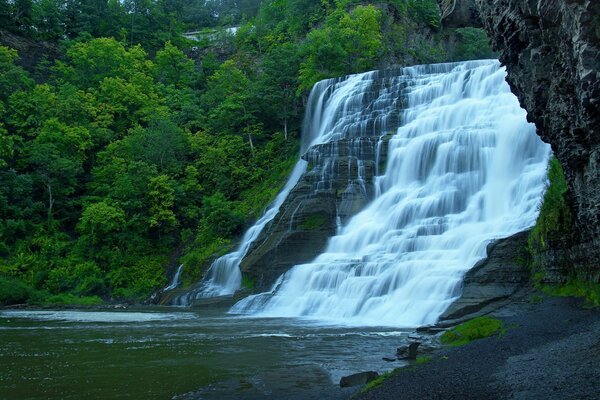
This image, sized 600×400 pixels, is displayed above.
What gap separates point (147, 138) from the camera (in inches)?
1682

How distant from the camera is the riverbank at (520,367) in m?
7.68

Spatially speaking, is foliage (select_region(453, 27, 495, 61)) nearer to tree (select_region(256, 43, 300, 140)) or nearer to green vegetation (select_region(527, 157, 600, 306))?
tree (select_region(256, 43, 300, 140))

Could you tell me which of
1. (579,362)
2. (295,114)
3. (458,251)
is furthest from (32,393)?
(295,114)

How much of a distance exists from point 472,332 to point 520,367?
3.40 metres

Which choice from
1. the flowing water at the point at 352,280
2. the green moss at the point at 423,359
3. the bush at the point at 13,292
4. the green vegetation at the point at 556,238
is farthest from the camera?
the bush at the point at 13,292

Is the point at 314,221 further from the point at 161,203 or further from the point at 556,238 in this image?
the point at 556,238

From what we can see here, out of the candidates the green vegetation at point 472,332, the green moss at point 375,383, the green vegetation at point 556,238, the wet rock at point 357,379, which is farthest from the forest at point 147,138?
the green moss at point 375,383

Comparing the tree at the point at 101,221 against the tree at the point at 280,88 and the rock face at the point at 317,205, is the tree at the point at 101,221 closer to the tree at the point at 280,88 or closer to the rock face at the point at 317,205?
Answer: the rock face at the point at 317,205

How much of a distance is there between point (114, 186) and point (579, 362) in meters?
35.6

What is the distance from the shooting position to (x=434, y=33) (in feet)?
161

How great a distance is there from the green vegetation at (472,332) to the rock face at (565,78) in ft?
9.20

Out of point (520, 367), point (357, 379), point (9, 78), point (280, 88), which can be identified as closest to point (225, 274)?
point (280, 88)

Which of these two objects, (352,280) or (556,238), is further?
(352,280)

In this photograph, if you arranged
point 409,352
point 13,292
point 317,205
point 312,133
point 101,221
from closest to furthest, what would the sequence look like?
1. point 409,352
2. point 317,205
3. point 13,292
4. point 101,221
5. point 312,133
